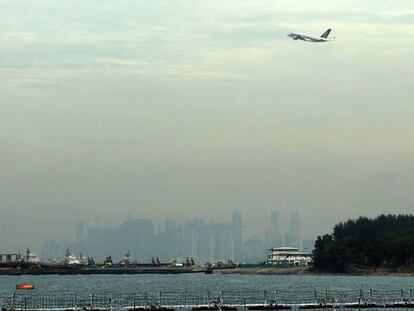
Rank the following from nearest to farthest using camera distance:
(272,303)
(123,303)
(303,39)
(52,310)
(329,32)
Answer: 1. (52,310)
2. (272,303)
3. (123,303)
4. (303,39)
5. (329,32)

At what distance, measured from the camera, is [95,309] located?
331 feet

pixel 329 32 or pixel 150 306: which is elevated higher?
pixel 329 32

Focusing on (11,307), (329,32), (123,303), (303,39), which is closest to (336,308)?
(123,303)

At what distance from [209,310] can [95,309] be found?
12.0 metres

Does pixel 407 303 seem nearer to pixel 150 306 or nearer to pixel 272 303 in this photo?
pixel 272 303

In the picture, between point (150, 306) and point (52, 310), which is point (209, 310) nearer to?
point (150, 306)

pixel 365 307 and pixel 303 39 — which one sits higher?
pixel 303 39

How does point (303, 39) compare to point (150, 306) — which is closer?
point (150, 306)

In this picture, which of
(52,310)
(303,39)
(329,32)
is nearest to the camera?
(52,310)

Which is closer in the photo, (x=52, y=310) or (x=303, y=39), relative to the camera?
(x=52, y=310)

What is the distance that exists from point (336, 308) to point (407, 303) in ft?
26.9

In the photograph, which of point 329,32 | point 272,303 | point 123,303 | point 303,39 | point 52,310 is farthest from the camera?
point 329,32

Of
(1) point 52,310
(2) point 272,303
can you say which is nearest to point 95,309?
(1) point 52,310

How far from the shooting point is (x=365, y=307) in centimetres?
10988
